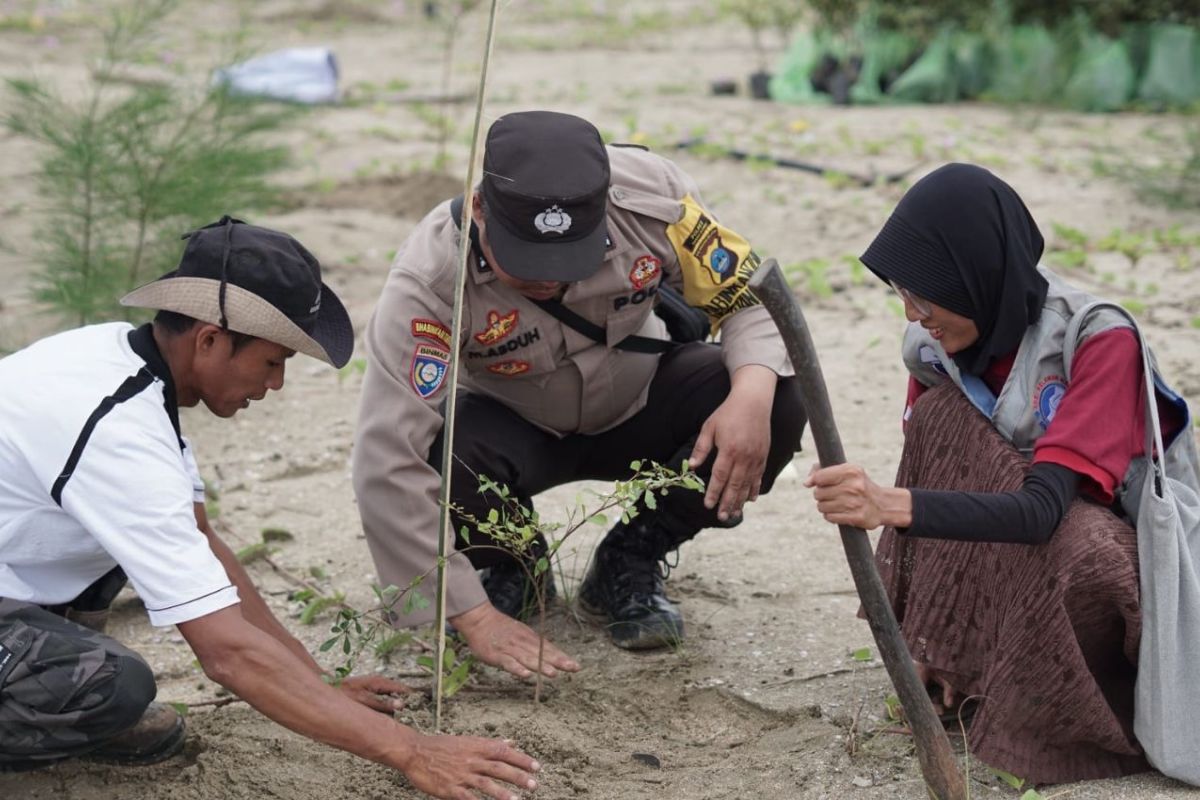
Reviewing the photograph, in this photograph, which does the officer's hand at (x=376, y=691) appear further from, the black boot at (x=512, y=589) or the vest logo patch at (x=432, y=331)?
the vest logo patch at (x=432, y=331)

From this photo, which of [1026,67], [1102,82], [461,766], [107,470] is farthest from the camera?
[1026,67]

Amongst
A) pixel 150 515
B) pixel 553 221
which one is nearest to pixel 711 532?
pixel 553 221

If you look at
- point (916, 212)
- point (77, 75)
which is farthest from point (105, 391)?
point (77, 75)

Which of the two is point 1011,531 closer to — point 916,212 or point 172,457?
point 916,212

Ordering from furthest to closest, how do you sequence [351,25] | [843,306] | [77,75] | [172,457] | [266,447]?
[351,25] → [77,75] → [843,306] → [266,447] → [172,457]

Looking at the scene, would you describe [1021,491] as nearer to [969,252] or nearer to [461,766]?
[969,252]

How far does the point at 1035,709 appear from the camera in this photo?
8.00ft

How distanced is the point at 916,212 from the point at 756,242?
4077 mm

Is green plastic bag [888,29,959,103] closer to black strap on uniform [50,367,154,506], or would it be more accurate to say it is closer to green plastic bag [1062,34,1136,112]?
green plastic bag [1062,34,1136,112]

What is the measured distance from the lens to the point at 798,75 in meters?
10.4

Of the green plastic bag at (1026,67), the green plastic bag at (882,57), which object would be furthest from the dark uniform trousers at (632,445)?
the green plastic bag at (882,57)

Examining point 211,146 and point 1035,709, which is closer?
point 1035,709

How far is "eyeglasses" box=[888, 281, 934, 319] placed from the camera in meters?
2.51

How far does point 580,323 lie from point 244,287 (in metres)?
0.93
